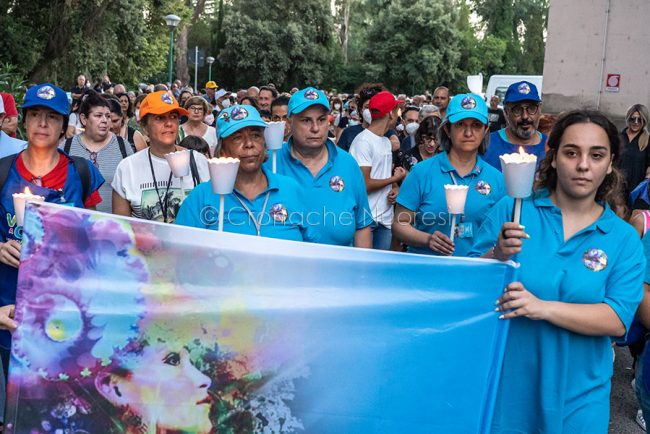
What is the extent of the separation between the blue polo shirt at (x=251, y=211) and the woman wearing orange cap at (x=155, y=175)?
124cm

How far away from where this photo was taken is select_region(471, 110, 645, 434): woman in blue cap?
3166 mm

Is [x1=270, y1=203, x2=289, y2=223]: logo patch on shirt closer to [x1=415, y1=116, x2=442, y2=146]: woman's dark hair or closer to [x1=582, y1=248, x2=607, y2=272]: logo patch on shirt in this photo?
[x1=582, y1=248, x2=607, y2=272]: logo patch on shirt

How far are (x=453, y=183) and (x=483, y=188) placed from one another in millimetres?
190

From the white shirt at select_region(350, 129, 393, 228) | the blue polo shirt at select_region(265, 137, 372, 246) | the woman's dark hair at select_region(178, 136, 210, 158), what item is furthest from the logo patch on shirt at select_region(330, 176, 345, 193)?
the woman's dark hair at select_region(178, 136, 210, 158)

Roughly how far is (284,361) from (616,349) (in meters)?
5.62

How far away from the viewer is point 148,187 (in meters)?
5.42

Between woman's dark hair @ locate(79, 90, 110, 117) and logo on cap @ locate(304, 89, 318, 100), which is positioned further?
woman's dark hair @ locate(79, 90, 110, 117)

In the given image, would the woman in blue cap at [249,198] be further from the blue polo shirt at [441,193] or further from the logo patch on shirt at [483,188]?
the logo patch on shirt at [483,188]

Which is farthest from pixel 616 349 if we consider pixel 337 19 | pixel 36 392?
pixel 337 19

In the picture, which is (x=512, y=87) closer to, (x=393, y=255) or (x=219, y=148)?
(x=219, y=148)

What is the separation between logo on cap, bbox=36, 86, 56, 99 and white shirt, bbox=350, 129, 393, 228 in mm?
3189

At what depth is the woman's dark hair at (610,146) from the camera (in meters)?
3.34

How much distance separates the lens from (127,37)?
3691 centimetres

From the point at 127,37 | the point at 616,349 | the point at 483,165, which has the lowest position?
the point at 616,349
